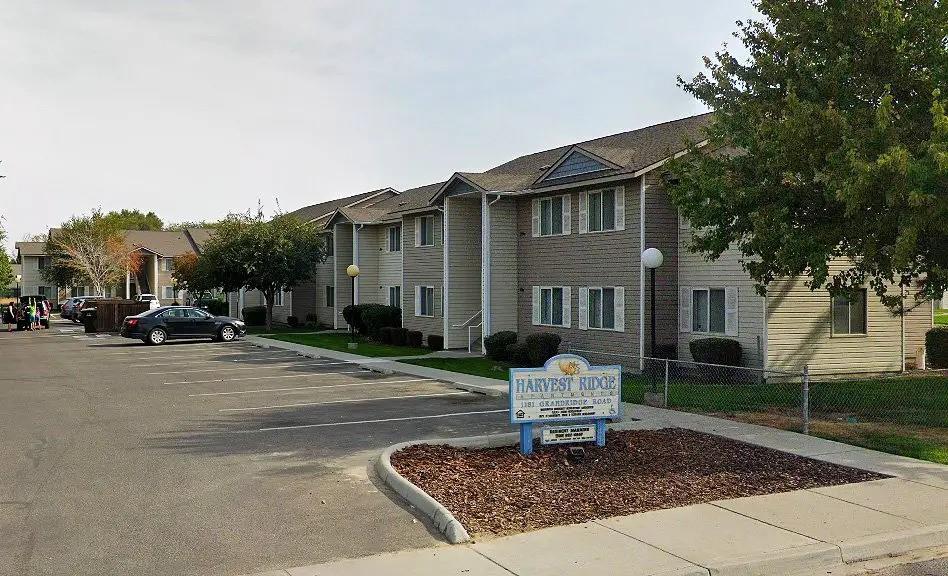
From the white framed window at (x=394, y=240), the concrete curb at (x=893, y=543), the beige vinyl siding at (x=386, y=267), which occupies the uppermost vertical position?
the white framed window at (x=394, y=240)

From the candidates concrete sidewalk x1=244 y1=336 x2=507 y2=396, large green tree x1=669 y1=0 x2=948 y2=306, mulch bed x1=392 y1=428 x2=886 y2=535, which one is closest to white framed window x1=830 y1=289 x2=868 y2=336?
large green tree x1=669 y1=0 x2=948 y2=306

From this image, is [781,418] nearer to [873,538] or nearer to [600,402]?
[600,402]

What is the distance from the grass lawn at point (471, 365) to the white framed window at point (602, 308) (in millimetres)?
2748

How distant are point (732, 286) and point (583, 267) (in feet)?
16.8

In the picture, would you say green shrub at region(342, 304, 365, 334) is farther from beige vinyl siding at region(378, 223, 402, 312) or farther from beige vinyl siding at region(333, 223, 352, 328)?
beige vinyl siding at region(333, 223, 352, 328)

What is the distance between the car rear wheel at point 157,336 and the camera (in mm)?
36562

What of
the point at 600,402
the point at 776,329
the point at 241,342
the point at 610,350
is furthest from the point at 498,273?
the point at 600,402

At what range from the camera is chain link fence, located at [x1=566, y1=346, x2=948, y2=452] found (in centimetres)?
1344

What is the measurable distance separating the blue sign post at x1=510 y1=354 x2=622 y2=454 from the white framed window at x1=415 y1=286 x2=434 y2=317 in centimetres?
2248

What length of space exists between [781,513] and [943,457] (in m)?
4.25

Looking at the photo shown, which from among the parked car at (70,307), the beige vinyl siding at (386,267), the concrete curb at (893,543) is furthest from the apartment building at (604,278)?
the parked car at (70,307)

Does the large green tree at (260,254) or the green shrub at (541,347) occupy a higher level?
the large green tree at (260,254)

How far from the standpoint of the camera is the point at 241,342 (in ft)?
125

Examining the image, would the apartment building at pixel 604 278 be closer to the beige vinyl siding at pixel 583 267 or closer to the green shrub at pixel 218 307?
the beige vinyl siding at pixel 583 267
